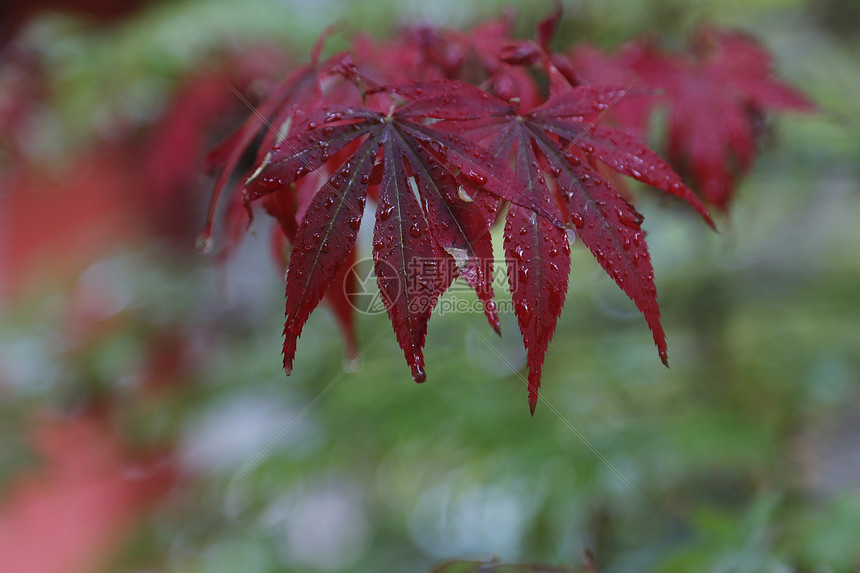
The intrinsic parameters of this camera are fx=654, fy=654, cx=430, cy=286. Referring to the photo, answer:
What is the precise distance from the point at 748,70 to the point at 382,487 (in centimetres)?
93

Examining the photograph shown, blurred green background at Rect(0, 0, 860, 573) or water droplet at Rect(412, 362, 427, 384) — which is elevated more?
water droplet at Rect(412, 362, 427, 384)

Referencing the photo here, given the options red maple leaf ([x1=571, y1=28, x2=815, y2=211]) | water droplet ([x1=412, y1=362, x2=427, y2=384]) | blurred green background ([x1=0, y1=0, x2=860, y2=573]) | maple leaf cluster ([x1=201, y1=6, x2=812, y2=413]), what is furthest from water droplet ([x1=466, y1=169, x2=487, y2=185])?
blurred green background ([x1=0, y1=0, x2=860, y2=573])


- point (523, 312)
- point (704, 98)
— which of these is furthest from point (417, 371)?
point (704, 98)

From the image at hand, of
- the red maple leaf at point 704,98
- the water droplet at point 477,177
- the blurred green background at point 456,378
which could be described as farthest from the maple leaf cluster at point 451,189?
the blurred green background at point 456,378

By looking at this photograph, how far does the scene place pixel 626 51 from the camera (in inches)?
29.2

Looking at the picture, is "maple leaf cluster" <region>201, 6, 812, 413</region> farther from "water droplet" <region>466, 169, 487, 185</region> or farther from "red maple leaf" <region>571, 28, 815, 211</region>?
"red maple leaf" <region>571, 28, 815, 211</region>

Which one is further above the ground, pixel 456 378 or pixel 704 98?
pixel 704 98

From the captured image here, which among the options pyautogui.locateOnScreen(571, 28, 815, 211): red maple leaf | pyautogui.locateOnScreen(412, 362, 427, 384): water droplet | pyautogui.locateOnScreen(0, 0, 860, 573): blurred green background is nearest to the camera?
pyautogui.locateOnScreen(412, 362, 427, 384): water droplet

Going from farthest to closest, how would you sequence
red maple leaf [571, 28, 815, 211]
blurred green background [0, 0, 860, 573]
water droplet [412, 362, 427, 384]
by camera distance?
blurred green background [0, 0, 860, 573] → red maple leaf [571, 28, 815, 211] → water droplet [412, 362, 427, 384]

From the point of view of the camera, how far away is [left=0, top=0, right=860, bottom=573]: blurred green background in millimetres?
944

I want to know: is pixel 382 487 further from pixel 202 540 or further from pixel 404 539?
pixel 202 540

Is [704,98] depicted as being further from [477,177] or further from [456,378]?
[456,378]

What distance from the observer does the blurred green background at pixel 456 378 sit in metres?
0.94

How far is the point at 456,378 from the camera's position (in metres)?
1.12
